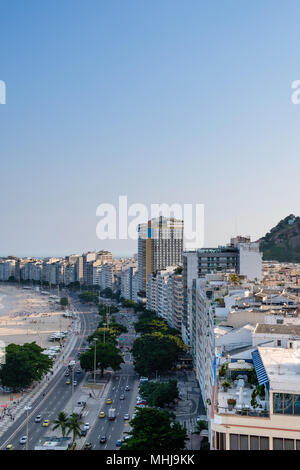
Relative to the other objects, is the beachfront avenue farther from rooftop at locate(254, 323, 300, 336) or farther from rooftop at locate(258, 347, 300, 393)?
rooftop at locate(258, 347, 300, 393)

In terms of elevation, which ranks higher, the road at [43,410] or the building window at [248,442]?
the building window at [248,442]

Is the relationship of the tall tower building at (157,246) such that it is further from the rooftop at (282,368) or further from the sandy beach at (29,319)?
the rooftop at (282,368)

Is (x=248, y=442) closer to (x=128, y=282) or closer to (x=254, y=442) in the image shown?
(x=254, y=442)

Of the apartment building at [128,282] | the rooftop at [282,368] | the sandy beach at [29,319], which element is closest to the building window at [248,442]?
the rooftop at [282,368]

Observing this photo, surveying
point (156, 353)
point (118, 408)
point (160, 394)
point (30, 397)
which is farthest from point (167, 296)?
point (160, 394)

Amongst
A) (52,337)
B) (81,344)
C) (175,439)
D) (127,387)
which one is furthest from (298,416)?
(52,337)

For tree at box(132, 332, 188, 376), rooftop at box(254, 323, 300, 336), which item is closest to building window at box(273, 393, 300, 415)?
rooftop at box(254, 323, 300, 336)
